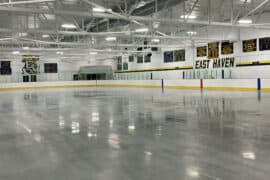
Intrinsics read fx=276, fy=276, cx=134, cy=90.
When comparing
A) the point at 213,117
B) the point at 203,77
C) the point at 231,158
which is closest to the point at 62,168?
the point at 231,158

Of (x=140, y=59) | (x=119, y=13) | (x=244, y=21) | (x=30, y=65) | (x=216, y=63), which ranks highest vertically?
(x=119, y=13)

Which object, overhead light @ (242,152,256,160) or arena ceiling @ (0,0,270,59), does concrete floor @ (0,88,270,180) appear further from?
arena ceiling @ (0,0,270,59)

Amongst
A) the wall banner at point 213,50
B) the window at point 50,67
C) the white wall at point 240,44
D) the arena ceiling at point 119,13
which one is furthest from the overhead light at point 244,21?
the window at point 50,67

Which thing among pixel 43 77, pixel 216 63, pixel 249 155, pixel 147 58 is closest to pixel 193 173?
pixel 249 155

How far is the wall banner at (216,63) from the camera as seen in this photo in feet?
93.9

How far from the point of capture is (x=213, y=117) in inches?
366

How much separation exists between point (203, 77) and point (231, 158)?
27.3m

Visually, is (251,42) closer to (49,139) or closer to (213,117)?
(213,117)

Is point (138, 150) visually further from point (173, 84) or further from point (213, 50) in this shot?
point (173, 84)

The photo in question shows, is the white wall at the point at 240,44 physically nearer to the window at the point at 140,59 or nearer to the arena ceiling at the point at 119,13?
the arena ceiling at the point at 119,13

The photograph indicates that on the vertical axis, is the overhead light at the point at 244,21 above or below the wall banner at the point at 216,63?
above

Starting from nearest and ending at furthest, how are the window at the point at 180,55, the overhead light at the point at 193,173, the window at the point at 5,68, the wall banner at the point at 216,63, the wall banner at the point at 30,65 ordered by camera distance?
the overhead light at the point at 193,173, the wall banner at the point at 216,63, the window at the point at 180,55, the window at the point at 5,68, the wall banner at the point at 30,65

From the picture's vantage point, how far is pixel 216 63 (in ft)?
99.5

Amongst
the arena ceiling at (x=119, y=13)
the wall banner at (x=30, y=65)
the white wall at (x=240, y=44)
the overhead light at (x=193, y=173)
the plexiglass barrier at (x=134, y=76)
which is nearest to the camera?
A: the overhead light at (x=193, y=173)
